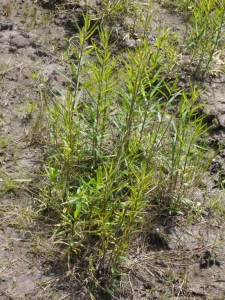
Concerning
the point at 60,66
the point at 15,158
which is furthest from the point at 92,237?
the point at 60,66

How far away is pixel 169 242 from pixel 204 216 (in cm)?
33

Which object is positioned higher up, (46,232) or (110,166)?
(110,166)

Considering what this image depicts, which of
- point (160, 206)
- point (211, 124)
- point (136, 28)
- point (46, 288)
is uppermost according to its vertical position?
point (136, 28)

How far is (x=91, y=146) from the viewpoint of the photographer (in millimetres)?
3236

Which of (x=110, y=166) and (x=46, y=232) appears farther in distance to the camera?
(x=110, y=166)

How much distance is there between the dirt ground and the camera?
281 centimetres

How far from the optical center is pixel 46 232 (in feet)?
9.82

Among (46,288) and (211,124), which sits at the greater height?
(211,124)

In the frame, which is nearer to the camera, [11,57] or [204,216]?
[204,216]

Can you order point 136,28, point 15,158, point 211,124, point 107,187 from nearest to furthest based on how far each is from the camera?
point 107,187
point 15,158
point 211,124
point 136,28

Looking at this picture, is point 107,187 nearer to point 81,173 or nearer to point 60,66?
point 81,173

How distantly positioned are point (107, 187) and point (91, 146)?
0.54 metres

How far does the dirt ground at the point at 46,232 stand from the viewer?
2.81 meters

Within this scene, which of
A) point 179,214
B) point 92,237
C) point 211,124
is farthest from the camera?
point 211,124
